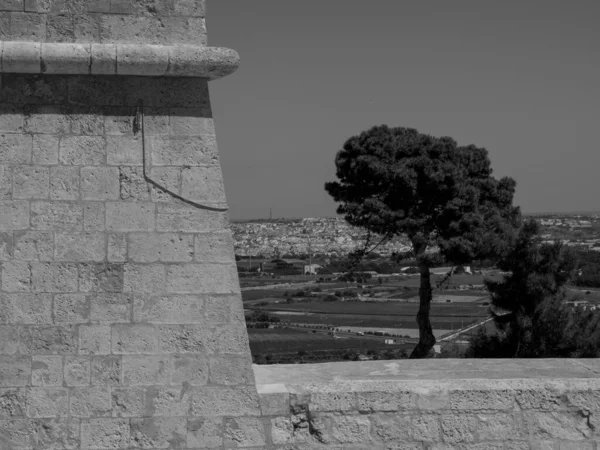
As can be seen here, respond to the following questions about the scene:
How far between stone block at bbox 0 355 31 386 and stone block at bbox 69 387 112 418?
303 mm

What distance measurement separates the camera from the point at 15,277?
4176 millimetres

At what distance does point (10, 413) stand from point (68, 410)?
0.35 metres

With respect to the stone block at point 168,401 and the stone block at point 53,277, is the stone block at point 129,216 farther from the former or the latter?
the stone block at point 168,401

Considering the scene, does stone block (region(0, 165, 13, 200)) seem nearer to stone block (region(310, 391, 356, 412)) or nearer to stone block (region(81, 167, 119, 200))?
stone block (region(81, 167, 119, 200))

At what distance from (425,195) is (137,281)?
11.6m

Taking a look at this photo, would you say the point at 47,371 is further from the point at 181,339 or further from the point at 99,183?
the point at 99,183

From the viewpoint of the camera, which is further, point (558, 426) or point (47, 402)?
point (558, 426)

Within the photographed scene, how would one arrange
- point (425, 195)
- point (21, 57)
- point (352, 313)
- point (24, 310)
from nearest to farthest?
point (21, 57) < point (24, 310) < point (425, 195) < point (352, 313)

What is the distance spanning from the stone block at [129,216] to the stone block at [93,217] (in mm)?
37

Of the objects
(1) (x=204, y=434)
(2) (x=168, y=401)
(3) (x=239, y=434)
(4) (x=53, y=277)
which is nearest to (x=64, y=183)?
(4) (x=53, y=277)

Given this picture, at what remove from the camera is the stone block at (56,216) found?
420cm

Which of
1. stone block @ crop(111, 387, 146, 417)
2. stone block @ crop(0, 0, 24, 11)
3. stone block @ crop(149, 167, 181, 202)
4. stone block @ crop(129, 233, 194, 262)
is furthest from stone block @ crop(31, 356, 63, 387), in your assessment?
stone block @ crop(0, 0, 24, 11)

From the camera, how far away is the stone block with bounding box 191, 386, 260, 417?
428cm

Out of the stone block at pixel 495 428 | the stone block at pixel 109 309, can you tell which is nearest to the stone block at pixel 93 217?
the stone block at pixel 109 309
